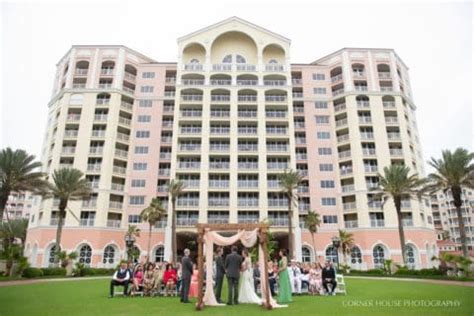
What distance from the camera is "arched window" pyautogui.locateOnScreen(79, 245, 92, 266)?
44.5m

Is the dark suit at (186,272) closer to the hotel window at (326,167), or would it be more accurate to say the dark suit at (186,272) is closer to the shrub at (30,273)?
the shrub at (30,273)

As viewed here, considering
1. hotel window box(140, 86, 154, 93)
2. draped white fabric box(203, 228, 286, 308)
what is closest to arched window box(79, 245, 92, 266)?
hotel window box(140, 86, 154, 93)

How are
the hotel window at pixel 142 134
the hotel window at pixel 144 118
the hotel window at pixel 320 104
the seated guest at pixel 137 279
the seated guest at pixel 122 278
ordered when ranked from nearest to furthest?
1. the seated guest at pixel 122 278
2. the seated guest at pixel 137 279
3. the hotel window at pixel 142 134
4. the hotel window at pixel 144 118
5. the hotel window at pixel 320 104

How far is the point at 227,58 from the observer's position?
58344mm

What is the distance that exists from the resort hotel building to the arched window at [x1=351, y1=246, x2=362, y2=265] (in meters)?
0.14

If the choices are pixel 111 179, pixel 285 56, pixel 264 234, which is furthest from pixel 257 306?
pixel 285 56

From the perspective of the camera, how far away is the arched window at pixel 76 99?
5244 centimetres

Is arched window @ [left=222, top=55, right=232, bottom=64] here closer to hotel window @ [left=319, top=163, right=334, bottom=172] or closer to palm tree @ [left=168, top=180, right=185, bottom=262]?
hotel window @ [left=319, top=163, right=334, bottom=172]

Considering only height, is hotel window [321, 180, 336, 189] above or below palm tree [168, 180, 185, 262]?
above

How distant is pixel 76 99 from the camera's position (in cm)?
5259

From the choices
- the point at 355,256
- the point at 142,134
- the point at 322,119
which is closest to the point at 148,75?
the point at 142,134

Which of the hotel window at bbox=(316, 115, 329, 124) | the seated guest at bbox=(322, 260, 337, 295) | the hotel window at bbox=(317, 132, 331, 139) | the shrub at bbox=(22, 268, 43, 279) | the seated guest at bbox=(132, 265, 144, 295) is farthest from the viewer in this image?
the hotel window at bbox=(316, 115, 329, 124)

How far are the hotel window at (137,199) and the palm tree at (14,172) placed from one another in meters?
18.1

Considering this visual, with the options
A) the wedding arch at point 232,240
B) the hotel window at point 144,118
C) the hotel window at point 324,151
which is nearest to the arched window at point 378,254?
the hotel window at point 324,151
